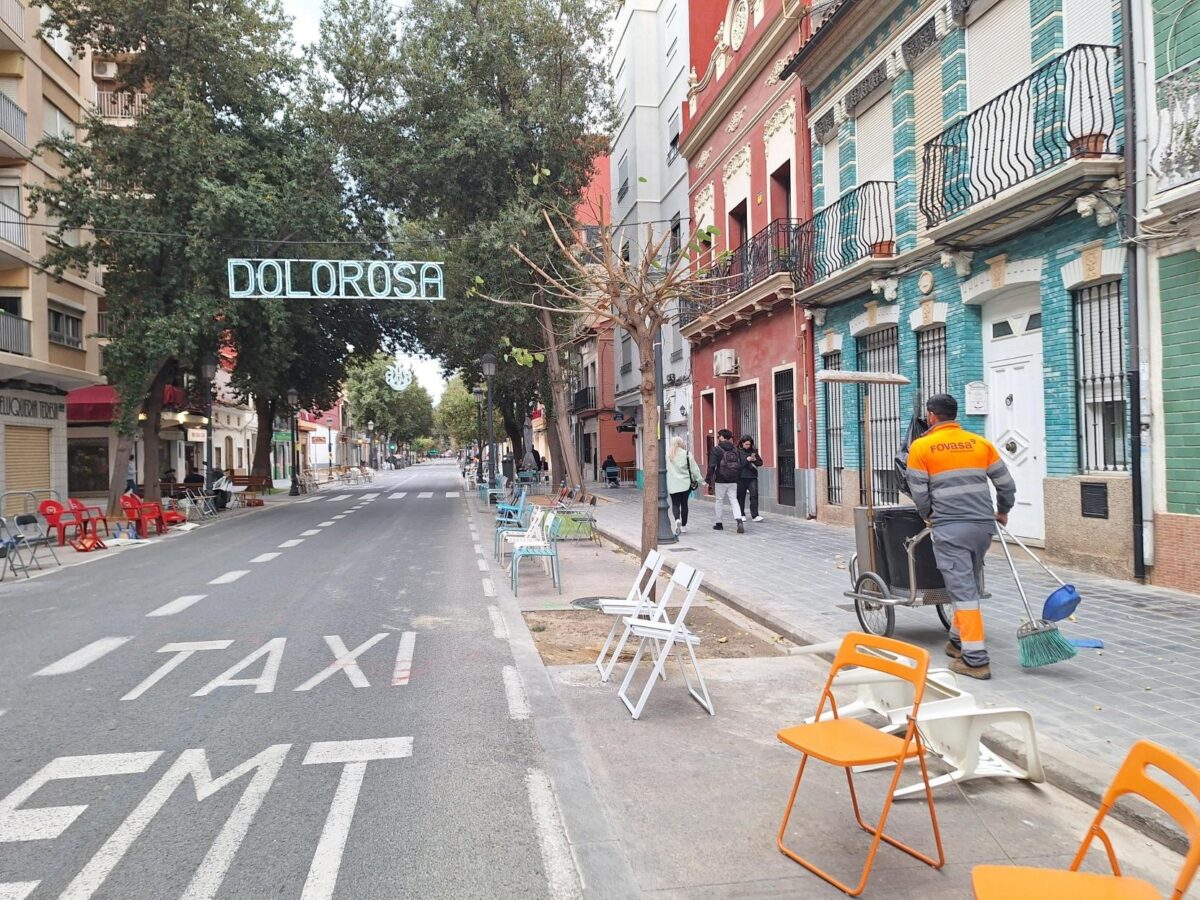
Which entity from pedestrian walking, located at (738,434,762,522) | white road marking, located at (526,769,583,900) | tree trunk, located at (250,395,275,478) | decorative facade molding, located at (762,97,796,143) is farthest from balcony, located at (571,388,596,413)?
white road marking, located at (526,769,583,900)

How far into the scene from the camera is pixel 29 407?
73.6 feet

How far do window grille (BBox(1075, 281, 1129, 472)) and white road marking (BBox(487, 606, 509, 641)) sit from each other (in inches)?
268

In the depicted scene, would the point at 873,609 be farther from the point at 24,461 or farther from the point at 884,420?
the point at 24,461

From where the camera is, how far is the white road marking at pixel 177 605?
886cm

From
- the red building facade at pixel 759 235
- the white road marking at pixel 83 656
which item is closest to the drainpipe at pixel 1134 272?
the red building facade at pixel 759 235

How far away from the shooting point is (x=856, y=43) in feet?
46.5

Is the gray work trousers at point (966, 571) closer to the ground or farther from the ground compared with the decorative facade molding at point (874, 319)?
closer to the ground

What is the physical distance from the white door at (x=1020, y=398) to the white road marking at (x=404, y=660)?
7.72m

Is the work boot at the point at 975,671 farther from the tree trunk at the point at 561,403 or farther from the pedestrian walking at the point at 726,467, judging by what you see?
the tree trunk at the point at 561,403

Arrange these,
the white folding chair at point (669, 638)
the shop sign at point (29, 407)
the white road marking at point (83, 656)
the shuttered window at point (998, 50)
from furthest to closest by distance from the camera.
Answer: the shop sign at point (29, 407) → the shuttered window at point (998, 50) → the white road marking at point (83, 656) → the white folding chair at point (669, 638)

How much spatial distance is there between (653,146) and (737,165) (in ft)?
37.1

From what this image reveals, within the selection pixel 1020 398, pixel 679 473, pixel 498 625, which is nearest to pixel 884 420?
pixel 1020 398

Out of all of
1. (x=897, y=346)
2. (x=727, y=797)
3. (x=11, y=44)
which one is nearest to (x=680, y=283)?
(x=727, y=797)

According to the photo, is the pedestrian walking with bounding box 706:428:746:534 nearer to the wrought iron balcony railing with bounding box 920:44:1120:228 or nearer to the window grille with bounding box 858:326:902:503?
the window grille with bounding box 858:326:902:503
